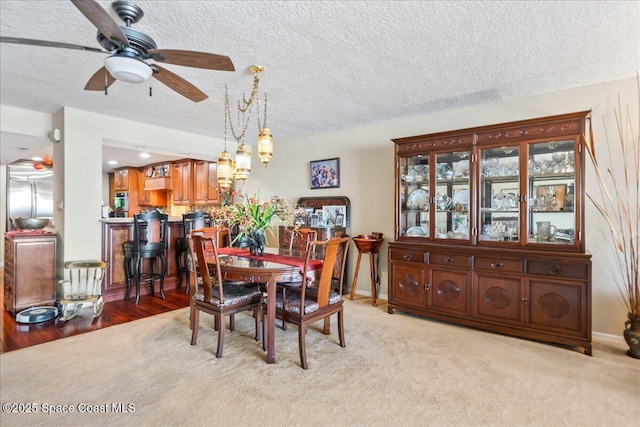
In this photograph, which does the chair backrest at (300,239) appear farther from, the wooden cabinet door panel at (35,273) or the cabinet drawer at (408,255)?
the wooden cabinet door panel at (35,273)

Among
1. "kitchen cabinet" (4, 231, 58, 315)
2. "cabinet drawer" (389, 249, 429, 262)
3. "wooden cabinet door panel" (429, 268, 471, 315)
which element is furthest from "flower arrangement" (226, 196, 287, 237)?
"kitchen cabinet" (4, 231, 58, 315)

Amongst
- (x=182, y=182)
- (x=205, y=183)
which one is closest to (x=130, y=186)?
(x=182, y=182)

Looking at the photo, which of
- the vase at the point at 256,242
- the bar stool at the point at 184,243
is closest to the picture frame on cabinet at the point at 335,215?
the vase at the point at 256,242

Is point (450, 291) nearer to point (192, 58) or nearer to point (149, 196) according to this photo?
point (192, 58)

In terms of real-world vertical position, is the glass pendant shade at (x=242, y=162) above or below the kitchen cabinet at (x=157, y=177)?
below

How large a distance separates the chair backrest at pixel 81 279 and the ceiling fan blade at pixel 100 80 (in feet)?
7.49

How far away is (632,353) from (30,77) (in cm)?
572

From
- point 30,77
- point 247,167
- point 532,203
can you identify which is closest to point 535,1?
point 532,203

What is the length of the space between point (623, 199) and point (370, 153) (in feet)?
Result: 8.93

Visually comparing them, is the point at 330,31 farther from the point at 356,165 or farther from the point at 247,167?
the point at 356,165

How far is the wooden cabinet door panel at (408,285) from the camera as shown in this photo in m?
3.56

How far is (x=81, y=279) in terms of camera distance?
12.8ft

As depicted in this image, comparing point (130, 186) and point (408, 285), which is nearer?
point (408, 285)

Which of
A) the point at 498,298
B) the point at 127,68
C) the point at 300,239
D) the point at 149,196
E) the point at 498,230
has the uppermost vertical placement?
the point at 127,68
